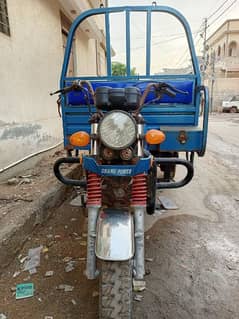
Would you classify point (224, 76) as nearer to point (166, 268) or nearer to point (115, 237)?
point (166, 268)

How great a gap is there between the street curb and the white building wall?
838mm

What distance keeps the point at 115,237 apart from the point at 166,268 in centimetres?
99

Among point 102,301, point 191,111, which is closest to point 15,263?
point 102,301

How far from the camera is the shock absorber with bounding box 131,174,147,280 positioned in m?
1.50

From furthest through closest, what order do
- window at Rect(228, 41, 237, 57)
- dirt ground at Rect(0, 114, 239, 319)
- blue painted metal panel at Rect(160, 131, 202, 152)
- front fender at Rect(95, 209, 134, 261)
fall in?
window at Rect(228, 41, 237, 57) → blue painted metal panel at Rect(160, 131, 202, 152) → dirt ground at Rect(0, 114, 239, 319) → front fender at Rect(95, 209, 134, 261)

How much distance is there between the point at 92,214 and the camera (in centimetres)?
156

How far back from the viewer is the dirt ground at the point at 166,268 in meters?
1.74

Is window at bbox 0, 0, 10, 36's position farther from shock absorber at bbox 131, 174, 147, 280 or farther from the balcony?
the balcony

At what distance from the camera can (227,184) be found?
4211mm

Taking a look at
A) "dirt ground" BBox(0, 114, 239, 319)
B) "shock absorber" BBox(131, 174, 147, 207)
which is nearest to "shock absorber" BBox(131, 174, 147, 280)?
"shock absorber" BBox(131, 174, 147, 207)

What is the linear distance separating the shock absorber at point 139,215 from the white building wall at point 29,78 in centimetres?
243

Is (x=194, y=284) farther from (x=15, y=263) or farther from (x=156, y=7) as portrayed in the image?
(x=156, y=7)

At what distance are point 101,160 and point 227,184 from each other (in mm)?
3285

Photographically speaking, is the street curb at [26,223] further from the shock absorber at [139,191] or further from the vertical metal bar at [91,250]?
the shock absorber at [139,191]
